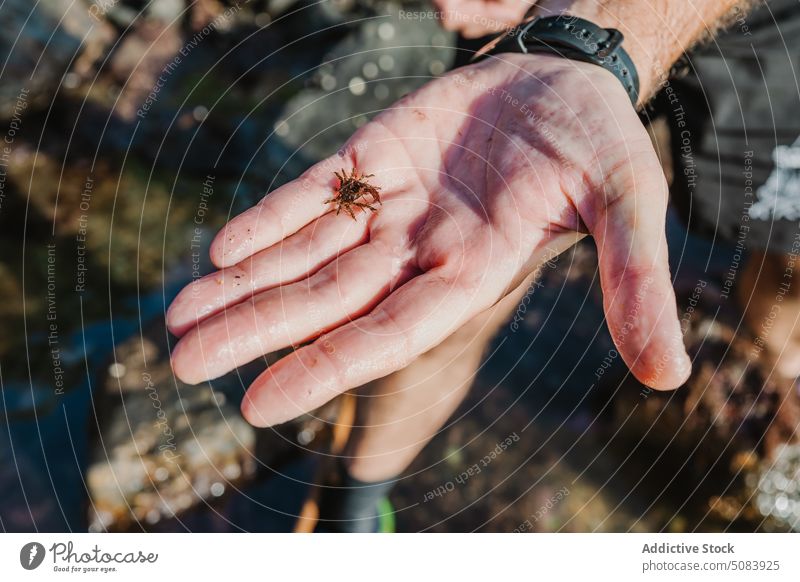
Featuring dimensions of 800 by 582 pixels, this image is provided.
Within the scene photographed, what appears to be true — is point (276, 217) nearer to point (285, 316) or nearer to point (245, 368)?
point (285, 316)

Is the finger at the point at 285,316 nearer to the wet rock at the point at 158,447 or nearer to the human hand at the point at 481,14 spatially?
the wet rock at the point at 158,447

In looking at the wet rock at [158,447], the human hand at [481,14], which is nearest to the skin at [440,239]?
the human hand at [481,14]

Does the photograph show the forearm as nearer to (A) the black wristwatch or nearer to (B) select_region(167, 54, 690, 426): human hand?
(A) the black wristwatch

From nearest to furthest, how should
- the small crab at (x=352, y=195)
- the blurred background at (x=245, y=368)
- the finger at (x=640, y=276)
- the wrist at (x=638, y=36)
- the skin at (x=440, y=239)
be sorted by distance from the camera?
1. the finger at (x=640, y=276)
2. the skin at (x=440, y=239)
3. the small crab at (x=352, y=195)
4. the wrist at (x=638, y=36)
5. the blurred background at (x=245, y=368)

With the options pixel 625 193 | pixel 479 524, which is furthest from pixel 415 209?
pixel 479 524

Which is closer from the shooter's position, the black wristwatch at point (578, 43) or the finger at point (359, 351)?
the finger at point (359, 351)

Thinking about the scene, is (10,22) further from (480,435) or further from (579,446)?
(579,446)
